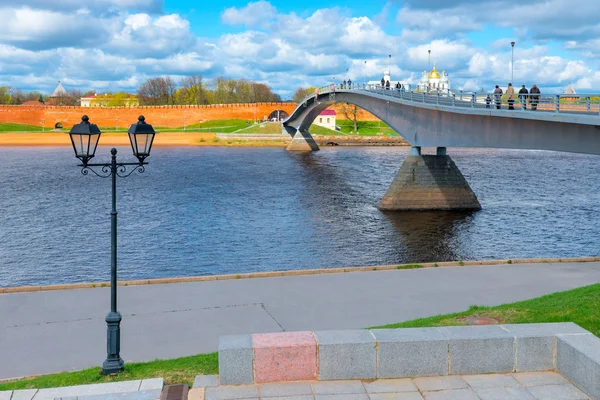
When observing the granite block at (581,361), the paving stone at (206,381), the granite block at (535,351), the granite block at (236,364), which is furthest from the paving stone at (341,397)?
the granite block at (581,361)

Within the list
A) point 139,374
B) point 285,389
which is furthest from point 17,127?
point 285,389

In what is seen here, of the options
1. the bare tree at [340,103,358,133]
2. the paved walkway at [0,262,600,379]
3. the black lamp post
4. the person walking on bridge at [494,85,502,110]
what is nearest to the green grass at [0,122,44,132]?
the bare tree at [340,103,358,133]

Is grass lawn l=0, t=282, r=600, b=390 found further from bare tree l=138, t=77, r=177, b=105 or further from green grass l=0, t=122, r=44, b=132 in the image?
bare tree l=138, t=77, r=177, b=105

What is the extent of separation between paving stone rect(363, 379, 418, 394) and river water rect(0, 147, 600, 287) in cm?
1263

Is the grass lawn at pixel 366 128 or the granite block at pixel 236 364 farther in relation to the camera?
the grass lawn at pixel 366 128

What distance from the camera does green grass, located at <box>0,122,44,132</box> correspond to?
346 feet

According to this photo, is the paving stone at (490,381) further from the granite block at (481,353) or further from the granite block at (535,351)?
the granite block at (535,351)

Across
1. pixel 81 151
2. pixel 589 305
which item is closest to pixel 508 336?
pixel 589 305

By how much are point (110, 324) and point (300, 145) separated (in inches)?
2580

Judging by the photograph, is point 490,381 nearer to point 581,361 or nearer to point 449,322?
point 581,361

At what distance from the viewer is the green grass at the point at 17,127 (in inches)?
4154

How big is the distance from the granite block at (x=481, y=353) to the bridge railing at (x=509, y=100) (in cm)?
1288

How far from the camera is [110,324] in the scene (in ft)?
27.3

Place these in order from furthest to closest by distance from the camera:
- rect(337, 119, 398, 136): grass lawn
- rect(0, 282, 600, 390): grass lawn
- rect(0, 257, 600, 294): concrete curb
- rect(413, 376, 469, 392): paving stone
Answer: rect(337, 119, 398, 136): grass lawn, rect(0, 257, 600, 294): concrete curb, rect(0, 282, 600, 390): grass lawn, rect(413, 376, 469, 392): paving stone
